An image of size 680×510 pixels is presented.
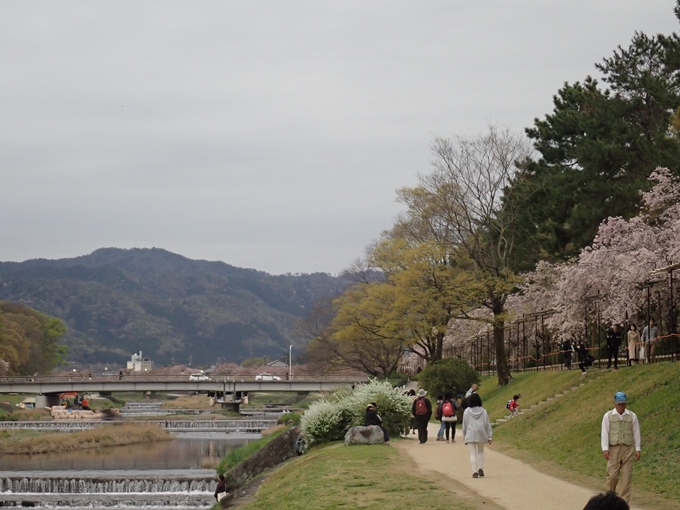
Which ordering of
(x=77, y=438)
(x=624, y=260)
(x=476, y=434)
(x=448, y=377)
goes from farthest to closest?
(x=77, y=438) → (x=448, y=377) → (x=624, y=260) → (x=476, y=434)

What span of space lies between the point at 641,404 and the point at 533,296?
30.7m

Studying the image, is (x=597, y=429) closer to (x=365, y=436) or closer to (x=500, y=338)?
(x=365, y=436)

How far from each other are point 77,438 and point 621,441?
54.1m

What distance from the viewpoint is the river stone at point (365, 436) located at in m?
29.4

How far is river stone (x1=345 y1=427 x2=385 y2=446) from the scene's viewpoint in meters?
29.4

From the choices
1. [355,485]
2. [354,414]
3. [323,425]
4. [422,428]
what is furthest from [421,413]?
[355,485]

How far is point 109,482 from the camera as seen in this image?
41.8m

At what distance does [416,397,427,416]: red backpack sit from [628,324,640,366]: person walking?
8.45 metres

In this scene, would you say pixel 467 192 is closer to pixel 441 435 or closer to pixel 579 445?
pixel 441 435

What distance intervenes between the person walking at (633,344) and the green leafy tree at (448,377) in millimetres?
11035

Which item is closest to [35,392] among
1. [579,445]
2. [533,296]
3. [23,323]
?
[23,323]

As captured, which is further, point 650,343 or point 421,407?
point 650,343

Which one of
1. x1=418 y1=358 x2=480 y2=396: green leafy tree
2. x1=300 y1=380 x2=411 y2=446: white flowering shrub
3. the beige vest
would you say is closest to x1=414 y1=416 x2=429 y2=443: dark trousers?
x1=300 y1=380 x2=411 y2=446: white flowering shrub

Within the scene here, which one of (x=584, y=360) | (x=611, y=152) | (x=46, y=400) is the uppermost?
(x=611, y=152)
